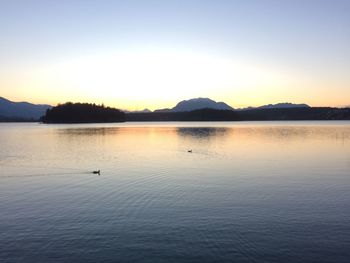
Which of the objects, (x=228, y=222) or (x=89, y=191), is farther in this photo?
(x=89, y=191)

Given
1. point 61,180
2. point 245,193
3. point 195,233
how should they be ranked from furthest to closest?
point 61,180 < point 245,193 < point 195,233

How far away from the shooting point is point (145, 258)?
18.2 m

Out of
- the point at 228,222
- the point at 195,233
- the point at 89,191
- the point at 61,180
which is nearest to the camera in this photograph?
the point at 195,233

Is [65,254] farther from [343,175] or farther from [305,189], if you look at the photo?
[343,175]

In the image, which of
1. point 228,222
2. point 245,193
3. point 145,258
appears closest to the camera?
point 145,258

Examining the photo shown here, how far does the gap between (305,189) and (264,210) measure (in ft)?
33.9

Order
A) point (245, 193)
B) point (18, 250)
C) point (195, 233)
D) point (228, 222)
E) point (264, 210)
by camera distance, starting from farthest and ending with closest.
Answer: point (245, 193) < point (264, 210) < point (228, 222) < point (195, 233) < point (18, 250)

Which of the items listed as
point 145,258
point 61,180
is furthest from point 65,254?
point 61,180

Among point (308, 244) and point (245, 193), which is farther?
point (245, 193)

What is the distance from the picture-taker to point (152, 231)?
72.9 feet

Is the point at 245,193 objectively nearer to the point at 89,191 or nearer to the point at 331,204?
the point at 331,204

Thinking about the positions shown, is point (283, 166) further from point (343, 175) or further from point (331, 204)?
point (331, 204)

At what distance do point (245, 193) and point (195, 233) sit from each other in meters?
12.5

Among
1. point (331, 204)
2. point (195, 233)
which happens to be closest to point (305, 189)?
point (331, 204)
